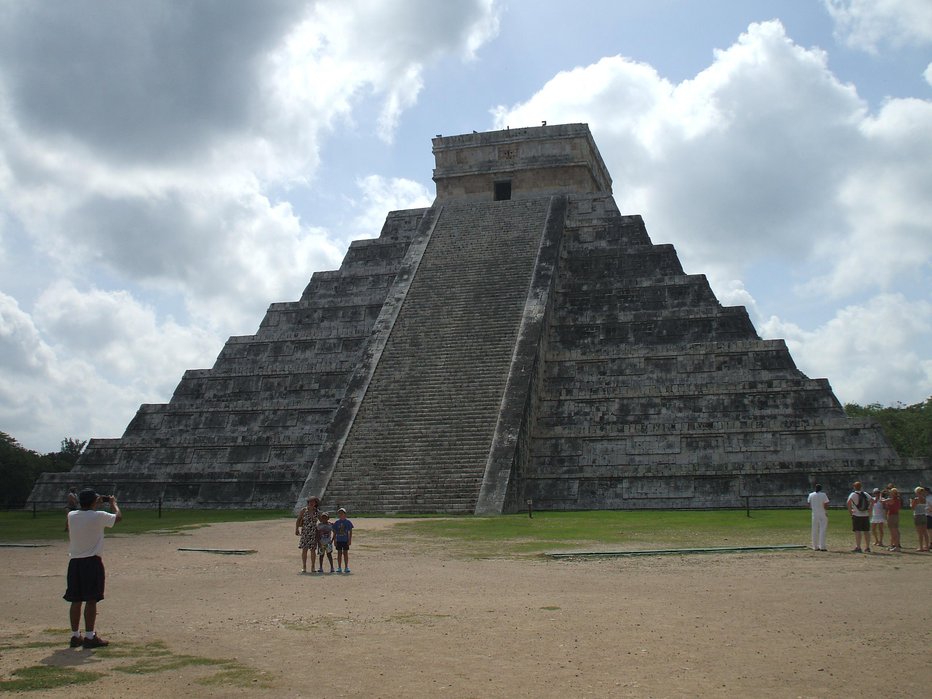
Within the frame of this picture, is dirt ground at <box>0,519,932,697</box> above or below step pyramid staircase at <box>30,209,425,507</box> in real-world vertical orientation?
below

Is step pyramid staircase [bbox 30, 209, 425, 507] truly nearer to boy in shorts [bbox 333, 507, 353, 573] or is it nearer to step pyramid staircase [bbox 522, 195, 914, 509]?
step pyramid staircase [bbox 522, 195, 914, 509]

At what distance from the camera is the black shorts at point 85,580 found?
7.14 m

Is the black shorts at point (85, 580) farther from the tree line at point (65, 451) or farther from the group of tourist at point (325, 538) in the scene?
the tree line at point (65, 451)

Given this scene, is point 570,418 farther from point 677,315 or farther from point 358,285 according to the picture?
point 358,285

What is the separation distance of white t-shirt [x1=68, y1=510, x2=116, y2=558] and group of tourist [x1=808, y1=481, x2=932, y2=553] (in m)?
9.18

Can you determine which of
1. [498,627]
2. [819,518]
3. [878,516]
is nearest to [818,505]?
[819,518]

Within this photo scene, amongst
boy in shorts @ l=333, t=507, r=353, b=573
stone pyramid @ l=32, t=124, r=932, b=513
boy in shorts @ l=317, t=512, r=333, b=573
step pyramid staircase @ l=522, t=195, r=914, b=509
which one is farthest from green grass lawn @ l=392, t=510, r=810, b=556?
boy in shorts @ l=317, t=512, r=333, b=573

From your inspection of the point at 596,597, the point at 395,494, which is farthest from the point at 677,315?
the point at 596,597

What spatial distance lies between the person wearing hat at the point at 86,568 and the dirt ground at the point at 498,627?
202 millimetres

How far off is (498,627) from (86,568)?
3278 millimetres

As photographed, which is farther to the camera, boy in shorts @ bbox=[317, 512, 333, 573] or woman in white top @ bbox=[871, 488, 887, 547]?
woman in white top @ bbox=[871, 488, 887, 547]

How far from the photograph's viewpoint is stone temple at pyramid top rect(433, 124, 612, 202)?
98.9ft

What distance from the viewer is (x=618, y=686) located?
581 cm

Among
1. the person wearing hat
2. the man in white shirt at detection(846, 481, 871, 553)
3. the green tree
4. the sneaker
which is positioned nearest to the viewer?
the sneaker
